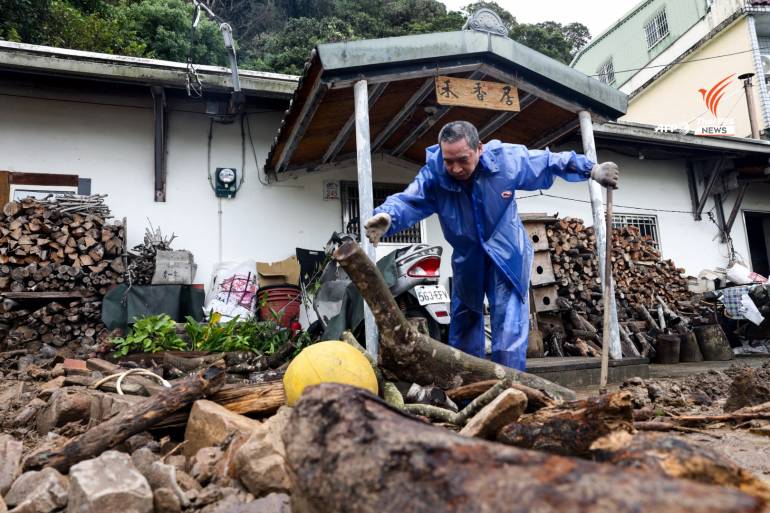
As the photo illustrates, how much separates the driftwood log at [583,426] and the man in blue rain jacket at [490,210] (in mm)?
1771

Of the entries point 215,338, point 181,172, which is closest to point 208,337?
point 215,338

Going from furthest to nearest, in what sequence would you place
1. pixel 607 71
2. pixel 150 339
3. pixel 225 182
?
1. pixel 607 71
2. pixel 225 182
3. pixel 150 339

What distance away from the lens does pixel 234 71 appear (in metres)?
6.60

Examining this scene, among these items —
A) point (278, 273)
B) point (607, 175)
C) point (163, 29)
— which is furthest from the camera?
point (163, 29)

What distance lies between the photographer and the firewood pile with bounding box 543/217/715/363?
742 centimetres

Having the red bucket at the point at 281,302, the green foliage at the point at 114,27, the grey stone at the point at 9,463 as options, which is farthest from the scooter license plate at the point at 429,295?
the green foliage at the point at 114,27

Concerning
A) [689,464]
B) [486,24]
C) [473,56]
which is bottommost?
[689,464]

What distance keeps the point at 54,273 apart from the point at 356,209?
394cm

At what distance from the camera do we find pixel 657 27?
20906mm

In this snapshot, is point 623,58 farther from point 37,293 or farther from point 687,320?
point 37,293

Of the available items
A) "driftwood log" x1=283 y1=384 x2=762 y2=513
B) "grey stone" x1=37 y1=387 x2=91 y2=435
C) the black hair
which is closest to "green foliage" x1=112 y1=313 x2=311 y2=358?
"grey stone" x1=37 y1=387 x2=91 y2=435

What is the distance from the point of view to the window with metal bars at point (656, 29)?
20.5m

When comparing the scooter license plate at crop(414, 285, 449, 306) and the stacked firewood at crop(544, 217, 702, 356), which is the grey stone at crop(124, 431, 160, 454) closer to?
the scooter license plate at crop(414, 285, 449, 306)

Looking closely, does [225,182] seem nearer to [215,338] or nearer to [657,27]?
[215,338]
